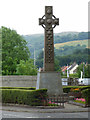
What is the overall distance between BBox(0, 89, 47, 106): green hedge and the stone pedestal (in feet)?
8.74

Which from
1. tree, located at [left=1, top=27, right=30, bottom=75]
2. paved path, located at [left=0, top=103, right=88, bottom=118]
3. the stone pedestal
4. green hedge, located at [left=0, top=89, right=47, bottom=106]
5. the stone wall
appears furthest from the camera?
tree, located at [left=1, top=27, right=30, bottom=75]

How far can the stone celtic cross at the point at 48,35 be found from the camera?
847 inches

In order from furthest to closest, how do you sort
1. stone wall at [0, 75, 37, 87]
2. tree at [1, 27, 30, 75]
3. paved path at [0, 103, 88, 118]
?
1. tree at [1, 27, 30, 75]
2. stone wall at [0, 75, 37, 87]
3. paved path at [0, 103, 88, 118]

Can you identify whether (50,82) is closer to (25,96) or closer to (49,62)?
(49,62)

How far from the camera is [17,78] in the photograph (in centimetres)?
3722

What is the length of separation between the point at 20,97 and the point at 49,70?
4134 mm

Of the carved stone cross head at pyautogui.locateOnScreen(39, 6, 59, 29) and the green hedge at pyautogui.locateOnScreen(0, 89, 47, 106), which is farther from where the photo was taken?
the carved stone cross head at pyautogui.locateOnScreen(39, 6, 59, 29)

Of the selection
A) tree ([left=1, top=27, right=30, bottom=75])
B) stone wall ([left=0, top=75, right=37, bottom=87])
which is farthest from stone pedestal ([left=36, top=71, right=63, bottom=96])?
tree ([left=1, top=27, right=30, bottom=75])

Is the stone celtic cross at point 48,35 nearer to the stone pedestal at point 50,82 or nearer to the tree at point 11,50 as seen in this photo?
the stone pedestal at point 50,82

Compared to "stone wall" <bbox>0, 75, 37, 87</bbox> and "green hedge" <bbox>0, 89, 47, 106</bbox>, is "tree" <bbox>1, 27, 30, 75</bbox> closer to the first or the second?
"stone wall" <bbox>0, 75, 37, 87</bbox>

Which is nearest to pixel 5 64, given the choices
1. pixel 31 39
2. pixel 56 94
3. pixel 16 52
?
pixel 16 52

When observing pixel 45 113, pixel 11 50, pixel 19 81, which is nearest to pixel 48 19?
pixel 45 113

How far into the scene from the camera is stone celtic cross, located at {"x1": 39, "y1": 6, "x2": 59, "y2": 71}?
21516mm

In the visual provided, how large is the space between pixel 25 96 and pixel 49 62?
15.1 feet
